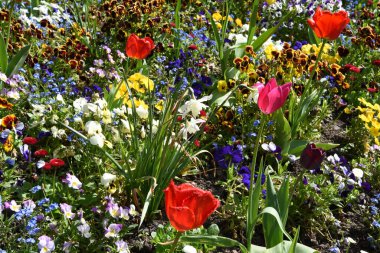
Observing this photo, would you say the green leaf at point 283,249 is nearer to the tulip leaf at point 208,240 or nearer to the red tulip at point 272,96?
the tulip leaf at point 208,240

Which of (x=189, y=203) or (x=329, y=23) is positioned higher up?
(x=329, y=23)

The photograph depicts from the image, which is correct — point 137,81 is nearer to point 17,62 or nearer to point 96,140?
point 17,62

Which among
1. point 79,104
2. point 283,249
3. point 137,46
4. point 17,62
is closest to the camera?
point 283,249

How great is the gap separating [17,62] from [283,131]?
5.38ft

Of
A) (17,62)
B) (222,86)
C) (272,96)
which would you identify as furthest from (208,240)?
(17,62)

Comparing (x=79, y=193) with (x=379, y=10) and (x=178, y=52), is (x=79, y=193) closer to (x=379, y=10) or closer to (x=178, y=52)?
(x=178, y=52)

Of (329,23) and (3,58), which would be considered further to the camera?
(3,58)

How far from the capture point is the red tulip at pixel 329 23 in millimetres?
2680

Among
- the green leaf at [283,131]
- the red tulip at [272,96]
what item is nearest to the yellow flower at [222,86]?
the green leaf at [283,131]

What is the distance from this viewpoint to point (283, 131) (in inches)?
126

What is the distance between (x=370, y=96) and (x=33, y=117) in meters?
2.52

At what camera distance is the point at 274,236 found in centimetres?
220

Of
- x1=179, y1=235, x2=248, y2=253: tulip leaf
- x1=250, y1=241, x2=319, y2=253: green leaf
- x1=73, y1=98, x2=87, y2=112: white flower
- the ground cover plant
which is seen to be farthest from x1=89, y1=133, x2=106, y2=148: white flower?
x1=250, y1=241, x2=319, y2=253: green leaf

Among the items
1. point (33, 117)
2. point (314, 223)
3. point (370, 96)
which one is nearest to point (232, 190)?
point (314, 223)
